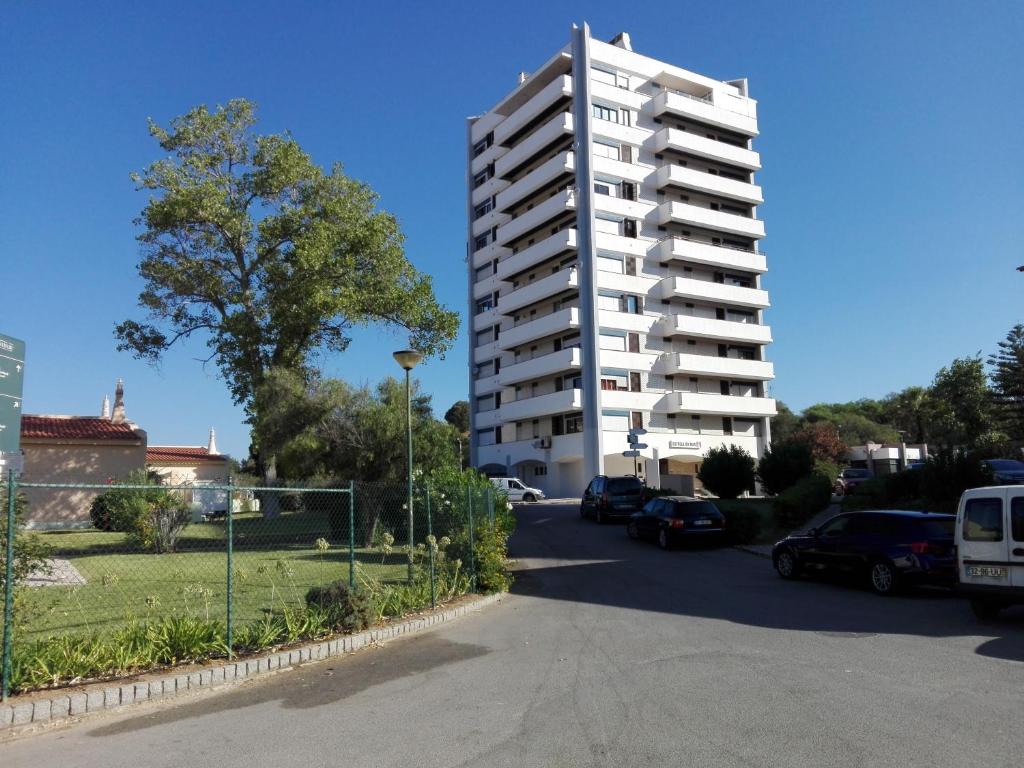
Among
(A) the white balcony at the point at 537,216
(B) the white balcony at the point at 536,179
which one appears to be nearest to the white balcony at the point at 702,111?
(B) the white balcony at the point at 536,179

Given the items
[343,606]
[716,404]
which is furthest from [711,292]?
[343,606]

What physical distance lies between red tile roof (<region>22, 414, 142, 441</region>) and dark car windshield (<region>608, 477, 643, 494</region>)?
20975mm

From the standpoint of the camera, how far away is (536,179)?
5591 cm

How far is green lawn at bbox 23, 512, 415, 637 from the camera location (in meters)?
10.4

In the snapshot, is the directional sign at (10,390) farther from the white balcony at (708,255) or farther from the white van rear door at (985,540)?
the white balcony at (708,255)

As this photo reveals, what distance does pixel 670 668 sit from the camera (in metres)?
7.86

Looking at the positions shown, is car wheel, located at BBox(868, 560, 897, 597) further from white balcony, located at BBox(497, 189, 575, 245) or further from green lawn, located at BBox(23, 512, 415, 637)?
white balcony, located at BBox(497, 189, 575, 245)

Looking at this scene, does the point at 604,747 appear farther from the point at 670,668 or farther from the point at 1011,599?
the point at 1011,599

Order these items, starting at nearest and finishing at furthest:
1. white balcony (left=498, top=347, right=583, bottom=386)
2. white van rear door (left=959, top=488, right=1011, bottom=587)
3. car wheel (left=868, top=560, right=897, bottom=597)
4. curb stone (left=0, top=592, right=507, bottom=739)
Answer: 1. curb stone (left=0, top=592, right=507, bottom=739)
2. white van rear door (left=959, top=488, right=1011, bottom=587)
3. car wheel (left=868, top=560, right=897, bottom=597)
4. white balcony (left=498, top=347, right=583, bottom=386)

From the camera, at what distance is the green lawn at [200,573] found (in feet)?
34.0

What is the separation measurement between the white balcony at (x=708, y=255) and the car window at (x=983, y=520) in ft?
150

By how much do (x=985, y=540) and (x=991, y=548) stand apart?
125mm

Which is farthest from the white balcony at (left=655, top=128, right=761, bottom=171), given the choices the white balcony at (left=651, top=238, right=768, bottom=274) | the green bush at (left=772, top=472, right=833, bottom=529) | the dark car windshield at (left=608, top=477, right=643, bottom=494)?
the green bush at (left=772, top=472, right=833, bottom=529)

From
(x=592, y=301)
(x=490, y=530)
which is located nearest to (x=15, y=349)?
(x=490, y=530)
